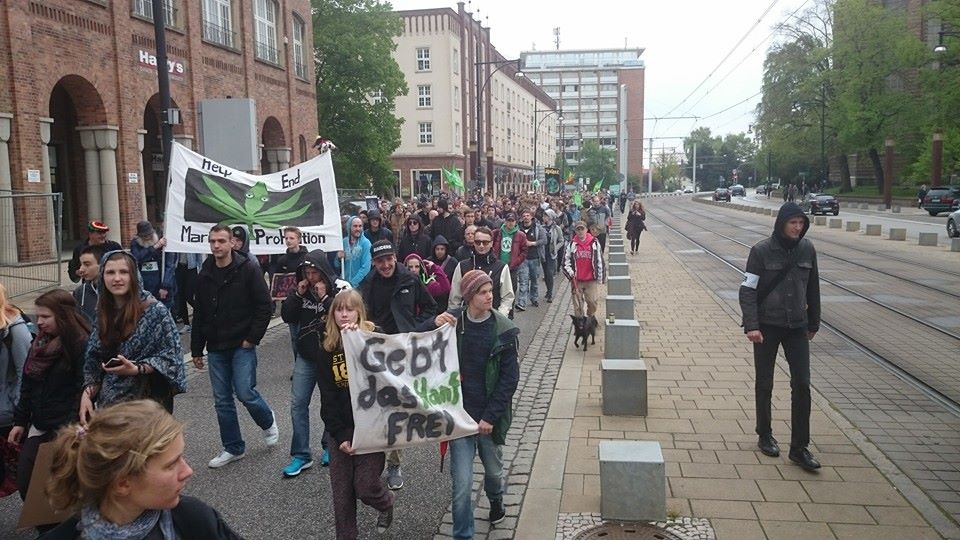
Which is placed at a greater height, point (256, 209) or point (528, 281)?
point (256, 209)

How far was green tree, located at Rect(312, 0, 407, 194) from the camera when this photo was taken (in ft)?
132

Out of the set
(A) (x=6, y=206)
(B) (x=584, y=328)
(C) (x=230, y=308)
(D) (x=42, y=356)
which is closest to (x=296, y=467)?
(C) (x=230, y=308)

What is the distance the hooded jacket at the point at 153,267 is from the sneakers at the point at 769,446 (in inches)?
289

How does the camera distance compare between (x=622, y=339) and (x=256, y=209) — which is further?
(x=256, y=209)

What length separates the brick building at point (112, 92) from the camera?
15383 millimetres

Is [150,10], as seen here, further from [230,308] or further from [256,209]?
[230,308]

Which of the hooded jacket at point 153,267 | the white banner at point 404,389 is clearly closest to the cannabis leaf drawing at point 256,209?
the hooded jacket at point 153,267

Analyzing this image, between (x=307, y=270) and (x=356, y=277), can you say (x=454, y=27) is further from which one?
(x=307, y=270)

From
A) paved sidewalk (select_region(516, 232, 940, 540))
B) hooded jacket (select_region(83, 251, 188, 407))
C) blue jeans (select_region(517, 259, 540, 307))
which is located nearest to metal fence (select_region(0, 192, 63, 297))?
blue jeans (select_region(517, 259, 540, 307))

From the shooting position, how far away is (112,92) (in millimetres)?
18328

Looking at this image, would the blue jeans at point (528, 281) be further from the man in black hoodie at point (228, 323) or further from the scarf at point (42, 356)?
the scarf at point (42, 356)

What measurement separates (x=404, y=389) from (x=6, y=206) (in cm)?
1341

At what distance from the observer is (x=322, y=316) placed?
569 cm

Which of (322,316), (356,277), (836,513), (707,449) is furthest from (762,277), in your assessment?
(356,277)
